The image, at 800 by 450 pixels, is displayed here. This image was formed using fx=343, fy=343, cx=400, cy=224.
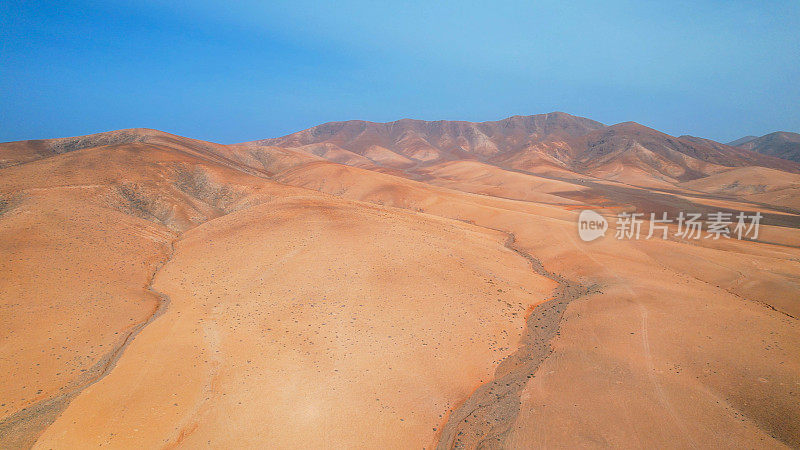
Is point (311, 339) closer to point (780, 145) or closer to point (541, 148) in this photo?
point (541, 148)

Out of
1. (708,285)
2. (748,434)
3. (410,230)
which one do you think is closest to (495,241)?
(410,230)

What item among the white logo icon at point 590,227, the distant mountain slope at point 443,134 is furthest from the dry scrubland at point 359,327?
the distant mountain slope at point 443,134

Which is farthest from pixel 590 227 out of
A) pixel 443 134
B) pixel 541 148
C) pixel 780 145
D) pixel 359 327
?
pixel 780 145

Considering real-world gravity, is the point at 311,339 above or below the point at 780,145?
below

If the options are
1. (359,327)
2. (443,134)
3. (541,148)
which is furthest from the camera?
(443,134)

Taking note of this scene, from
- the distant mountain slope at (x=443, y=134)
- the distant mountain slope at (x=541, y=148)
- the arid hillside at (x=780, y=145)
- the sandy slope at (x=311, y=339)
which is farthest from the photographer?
the distant mountain slope at (x=443, y=134)

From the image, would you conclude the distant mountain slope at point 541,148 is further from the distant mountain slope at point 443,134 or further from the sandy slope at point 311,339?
the sandy slope at point 311,339

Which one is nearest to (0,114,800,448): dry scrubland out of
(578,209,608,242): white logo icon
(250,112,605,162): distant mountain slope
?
(578,209,608,242): white logo icon
